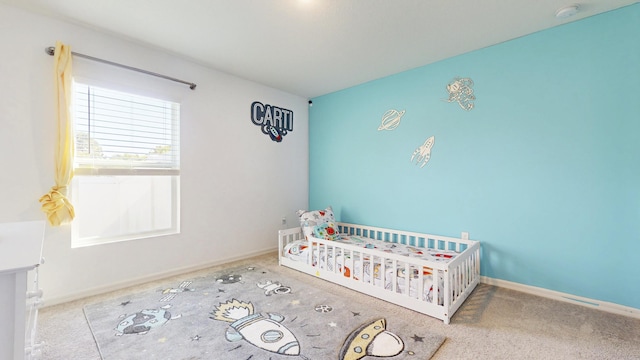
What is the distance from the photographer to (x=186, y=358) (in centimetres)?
161

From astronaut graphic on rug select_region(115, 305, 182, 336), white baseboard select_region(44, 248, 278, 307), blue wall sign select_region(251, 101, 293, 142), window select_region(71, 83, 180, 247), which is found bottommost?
astronaut graphic on rug select_region(115, 305, 182, 336)

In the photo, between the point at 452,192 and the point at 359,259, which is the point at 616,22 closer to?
the point at 452,192

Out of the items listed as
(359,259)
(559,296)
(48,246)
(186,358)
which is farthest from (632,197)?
(48,246)

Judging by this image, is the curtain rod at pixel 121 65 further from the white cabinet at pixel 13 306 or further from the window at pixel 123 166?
the white cabinet at pixel 13 306

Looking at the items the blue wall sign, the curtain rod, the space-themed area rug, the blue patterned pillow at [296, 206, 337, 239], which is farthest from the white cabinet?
the blue wall sign

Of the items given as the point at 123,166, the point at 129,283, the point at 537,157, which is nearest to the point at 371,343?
the point at 537,157

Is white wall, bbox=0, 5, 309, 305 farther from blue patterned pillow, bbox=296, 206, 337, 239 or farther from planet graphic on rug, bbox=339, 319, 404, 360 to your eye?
planet graphic on rug, bbox=339, 319, 404, 360

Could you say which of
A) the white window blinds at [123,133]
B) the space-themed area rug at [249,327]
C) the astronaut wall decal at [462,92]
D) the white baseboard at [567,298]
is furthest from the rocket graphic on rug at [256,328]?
the astronaut wall decal at [462,92]

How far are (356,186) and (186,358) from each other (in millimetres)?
2701

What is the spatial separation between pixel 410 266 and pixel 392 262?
0.64 feet

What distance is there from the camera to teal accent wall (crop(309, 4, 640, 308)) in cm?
211

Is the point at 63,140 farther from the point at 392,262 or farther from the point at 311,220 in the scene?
the point at 392,262

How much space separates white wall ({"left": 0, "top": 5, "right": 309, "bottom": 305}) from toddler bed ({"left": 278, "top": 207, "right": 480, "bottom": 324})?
0.80 m

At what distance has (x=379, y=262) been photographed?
2594mm
